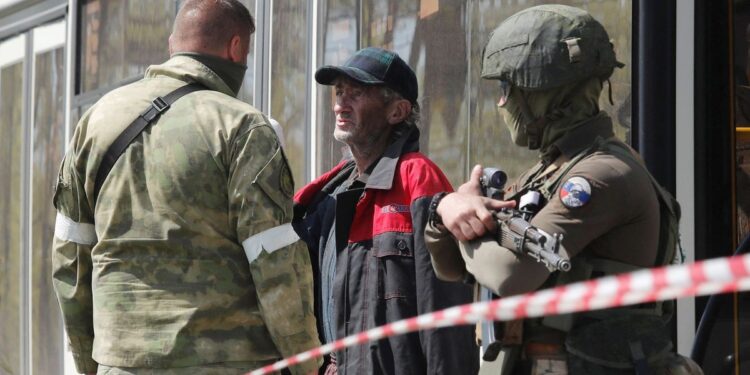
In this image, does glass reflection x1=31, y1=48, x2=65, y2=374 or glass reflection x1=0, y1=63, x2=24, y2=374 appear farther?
glass reflection x1=0, y1=63, x2=24, y2=374

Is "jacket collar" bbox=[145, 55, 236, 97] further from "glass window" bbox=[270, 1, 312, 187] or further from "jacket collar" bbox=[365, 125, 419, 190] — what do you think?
"glass window" bbox=[270, 1, 312, 187]

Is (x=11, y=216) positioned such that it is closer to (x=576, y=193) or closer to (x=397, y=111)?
(x=397, y=111)

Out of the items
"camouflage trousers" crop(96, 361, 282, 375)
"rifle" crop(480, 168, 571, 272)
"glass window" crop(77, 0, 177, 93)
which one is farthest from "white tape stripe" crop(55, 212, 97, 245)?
"glass window" crop(77, 0, 177, 93)

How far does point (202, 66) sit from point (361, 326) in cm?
83

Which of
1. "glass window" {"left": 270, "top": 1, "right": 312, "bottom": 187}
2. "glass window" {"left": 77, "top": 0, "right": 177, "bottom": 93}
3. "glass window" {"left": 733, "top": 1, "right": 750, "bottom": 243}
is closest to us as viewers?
"glass window" {"left": 733, "top": 1, "right": 750, "bottom": 243}

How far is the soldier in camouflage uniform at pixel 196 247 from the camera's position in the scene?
3148mm

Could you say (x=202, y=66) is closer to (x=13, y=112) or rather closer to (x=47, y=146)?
(x=47, y=146)

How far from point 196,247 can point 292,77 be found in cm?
192

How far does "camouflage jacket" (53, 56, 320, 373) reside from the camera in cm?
315

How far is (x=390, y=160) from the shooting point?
374cm

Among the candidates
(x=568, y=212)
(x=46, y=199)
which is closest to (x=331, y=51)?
(x=568, y=212)

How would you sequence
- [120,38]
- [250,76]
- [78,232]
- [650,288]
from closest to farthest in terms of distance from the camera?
1. [650,288]
2. [78,232]
3. [250,76]
4. [120,38]

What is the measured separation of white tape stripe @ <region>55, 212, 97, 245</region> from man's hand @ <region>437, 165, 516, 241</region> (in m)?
1.12

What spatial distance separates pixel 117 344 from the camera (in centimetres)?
321
